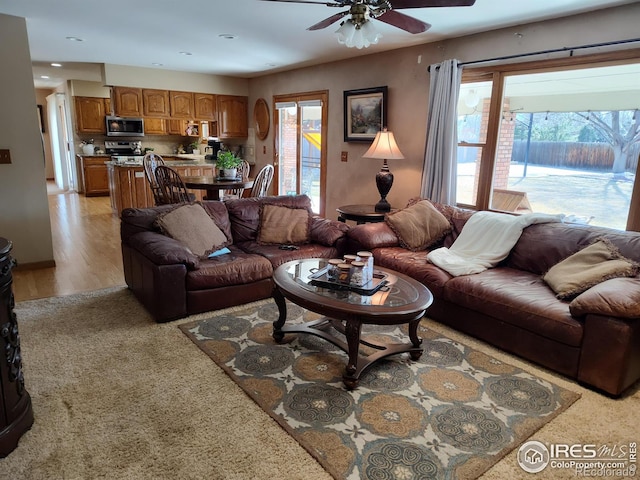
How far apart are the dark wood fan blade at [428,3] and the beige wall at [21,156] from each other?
3547mm

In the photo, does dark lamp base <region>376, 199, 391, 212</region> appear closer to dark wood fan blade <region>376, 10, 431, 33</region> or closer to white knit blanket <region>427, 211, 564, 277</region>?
white knit blanket <region>427, 211, 564, 277</region>

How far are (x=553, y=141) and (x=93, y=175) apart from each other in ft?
28.6

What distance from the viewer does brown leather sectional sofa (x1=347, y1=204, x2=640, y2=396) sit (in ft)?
7.48

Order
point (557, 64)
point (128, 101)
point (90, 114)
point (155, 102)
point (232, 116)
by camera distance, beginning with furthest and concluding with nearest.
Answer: point (90, 114)
point (232, 116)
point (155, 102)
point (128, 101)
point (557, 64)

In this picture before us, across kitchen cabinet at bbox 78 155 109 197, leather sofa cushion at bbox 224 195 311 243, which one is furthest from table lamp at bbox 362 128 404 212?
kitchen cabinet at bbox 78 155 109 197

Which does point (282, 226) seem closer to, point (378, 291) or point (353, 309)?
point (378, 291)

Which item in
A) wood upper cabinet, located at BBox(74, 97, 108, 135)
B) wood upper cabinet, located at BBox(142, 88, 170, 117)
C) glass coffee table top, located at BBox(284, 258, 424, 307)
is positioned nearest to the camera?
glass coffee table top, located at BBox(284, 258, 424, 307)

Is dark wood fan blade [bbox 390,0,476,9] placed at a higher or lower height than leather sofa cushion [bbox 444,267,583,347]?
higher

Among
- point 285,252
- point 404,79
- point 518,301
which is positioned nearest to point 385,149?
point 404,79

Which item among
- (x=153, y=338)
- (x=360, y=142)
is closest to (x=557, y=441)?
(x=153, y=338)

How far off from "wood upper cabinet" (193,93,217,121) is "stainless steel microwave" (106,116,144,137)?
1.52m

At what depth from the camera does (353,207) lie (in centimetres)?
478

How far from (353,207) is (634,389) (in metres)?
3.03

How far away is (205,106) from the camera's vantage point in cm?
770
